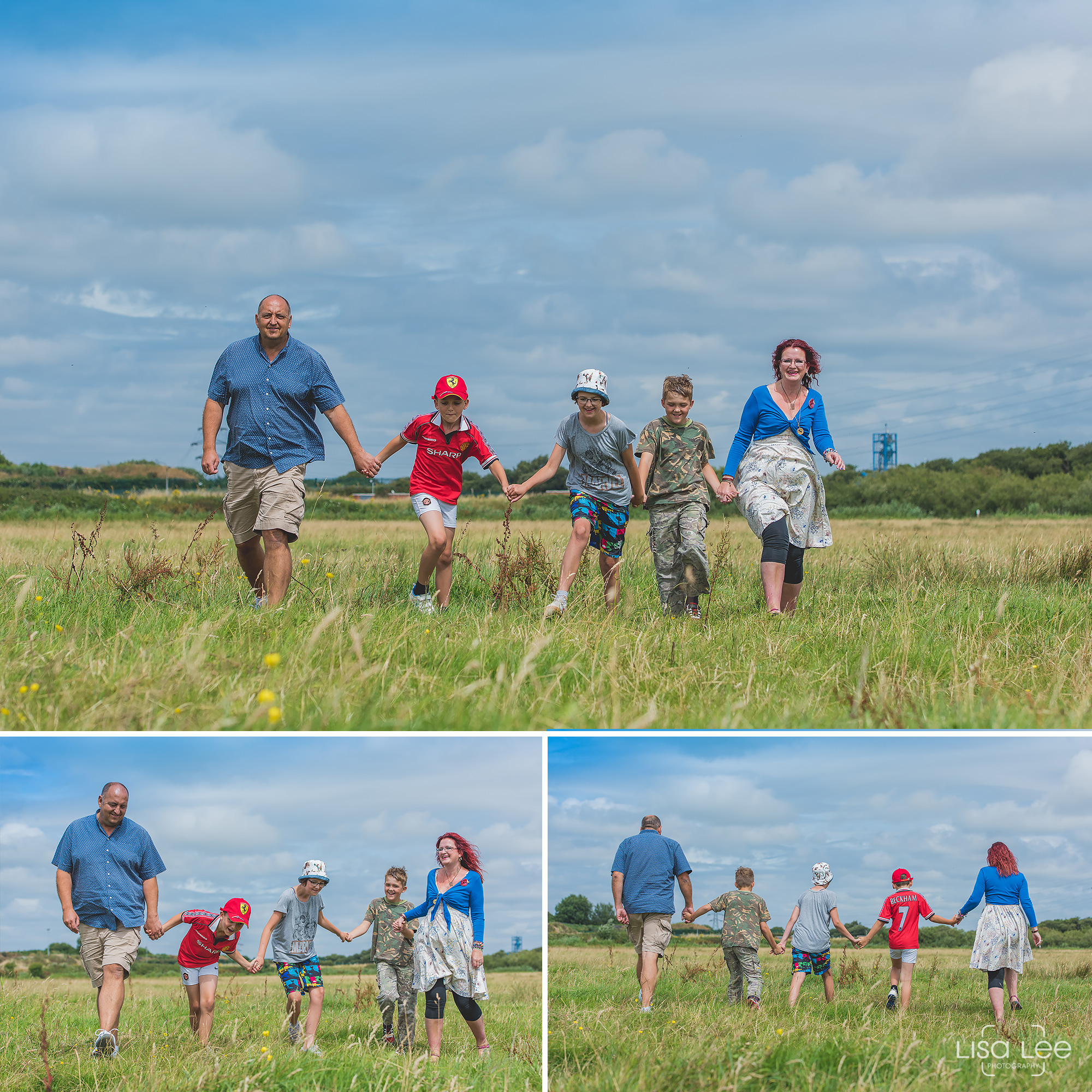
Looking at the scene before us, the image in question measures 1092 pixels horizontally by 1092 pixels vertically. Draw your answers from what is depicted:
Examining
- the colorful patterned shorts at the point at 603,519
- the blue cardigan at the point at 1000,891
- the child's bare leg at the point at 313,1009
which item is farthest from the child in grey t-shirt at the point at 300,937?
the blue cardigan at the point at 1000,891

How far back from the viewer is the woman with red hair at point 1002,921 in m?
6.23

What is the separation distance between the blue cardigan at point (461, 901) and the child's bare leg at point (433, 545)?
2.62 metres

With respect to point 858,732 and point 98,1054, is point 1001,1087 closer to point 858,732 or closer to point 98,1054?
point 858,732

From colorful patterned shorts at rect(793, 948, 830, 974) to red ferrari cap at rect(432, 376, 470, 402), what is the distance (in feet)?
16.0

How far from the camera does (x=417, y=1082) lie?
13.6 feet

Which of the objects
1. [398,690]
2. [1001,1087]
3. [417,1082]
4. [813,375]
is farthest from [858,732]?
[813,375]

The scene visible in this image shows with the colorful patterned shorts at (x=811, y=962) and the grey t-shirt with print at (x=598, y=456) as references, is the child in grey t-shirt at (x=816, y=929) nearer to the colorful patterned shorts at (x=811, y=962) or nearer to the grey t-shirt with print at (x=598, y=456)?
the colorful patterned shorts at (x=811, y=962)

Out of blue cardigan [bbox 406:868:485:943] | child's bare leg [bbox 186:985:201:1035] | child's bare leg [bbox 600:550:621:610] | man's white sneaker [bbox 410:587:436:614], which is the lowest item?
child's bare leg [bbox 186:985:201:1035]

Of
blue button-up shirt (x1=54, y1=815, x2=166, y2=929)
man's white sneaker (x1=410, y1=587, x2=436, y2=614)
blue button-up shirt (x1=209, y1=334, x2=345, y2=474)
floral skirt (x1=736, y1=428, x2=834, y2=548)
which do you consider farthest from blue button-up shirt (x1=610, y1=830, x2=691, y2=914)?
blue button-up shirt (x1=209, y1=334, x2=345, y2=474)

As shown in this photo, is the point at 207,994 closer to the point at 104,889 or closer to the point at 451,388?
the point at 104,889

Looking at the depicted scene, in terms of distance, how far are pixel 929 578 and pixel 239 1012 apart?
→ 644 centimetres

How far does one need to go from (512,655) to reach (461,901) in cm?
138

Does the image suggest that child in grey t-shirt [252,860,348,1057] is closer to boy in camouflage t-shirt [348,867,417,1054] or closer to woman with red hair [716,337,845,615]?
boy in camouflage t-shirt [348,867,417,1054]

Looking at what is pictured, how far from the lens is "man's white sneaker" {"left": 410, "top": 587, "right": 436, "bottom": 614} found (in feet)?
22.3
